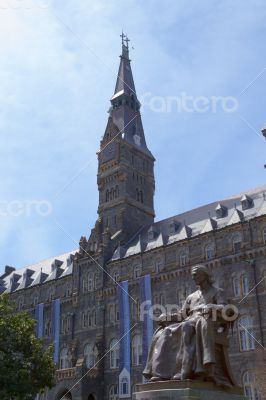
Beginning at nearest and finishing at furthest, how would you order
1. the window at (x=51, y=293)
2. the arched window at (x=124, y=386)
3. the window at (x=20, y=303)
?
the arched window at (x=124, y=386)
the window at (x=51, y=293)
the window at (x=20, y=303)

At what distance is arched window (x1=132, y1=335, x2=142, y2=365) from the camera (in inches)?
1804

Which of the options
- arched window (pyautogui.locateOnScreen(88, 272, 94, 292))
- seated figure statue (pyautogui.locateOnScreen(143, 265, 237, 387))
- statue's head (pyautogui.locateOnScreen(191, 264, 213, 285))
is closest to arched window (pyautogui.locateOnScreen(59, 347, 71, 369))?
arched window (pyautogui.locateOnScreen(88, 272, 94, 292))

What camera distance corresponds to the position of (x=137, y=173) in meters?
61.0

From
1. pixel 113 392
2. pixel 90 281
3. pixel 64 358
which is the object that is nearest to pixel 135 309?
pixel 113 392

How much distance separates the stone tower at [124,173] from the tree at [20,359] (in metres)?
23.9

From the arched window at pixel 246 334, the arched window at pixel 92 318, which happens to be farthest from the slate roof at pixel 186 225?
the arched window at pixel 246 334

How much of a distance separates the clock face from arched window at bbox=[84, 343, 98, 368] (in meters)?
21.8

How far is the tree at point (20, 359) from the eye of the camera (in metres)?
28.4

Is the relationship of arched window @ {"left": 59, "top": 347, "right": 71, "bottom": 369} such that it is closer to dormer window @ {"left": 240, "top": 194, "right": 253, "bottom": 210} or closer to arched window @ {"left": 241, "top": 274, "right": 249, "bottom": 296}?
arched window @ {"left": 241, "top": 274, "right": 249, "bottom": 296}

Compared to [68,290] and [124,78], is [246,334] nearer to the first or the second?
[68,290]

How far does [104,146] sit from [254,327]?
31.3 m

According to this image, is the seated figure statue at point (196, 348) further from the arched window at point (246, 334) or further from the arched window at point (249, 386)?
the arched window at point (246, 334)

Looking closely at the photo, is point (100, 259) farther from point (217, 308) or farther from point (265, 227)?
point (217, 308)

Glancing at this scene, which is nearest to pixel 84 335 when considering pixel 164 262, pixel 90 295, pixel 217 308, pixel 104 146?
pixel 90 295
